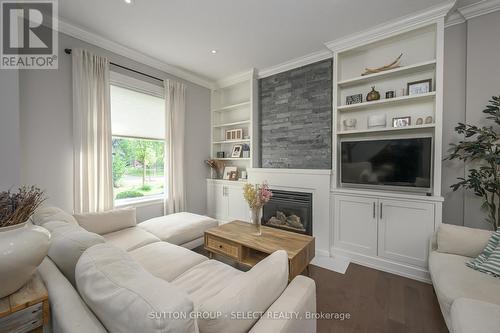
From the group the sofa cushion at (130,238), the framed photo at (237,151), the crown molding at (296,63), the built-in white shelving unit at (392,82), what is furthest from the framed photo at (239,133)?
the sofa cushion at (130,238)

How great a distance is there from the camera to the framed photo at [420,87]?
2.35 metres

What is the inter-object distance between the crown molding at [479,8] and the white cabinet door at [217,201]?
12.8 ft

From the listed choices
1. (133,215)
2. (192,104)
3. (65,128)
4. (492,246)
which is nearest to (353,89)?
(492,246)

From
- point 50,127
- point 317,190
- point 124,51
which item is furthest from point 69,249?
point 124,51

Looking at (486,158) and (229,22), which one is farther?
(229,22)

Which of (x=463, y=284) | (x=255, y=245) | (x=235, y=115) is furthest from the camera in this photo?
(x=235, y=115)

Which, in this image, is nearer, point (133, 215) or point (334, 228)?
point (133, 215)

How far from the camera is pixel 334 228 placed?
2830 mm

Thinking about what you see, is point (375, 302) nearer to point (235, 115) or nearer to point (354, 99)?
point (354, 99)

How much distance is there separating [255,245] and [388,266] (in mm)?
1637

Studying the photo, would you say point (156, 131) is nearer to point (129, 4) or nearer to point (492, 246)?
point (129, 4)

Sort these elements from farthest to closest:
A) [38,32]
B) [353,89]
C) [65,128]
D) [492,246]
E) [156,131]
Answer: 1. [156,131]
2. [353,89]
3. [65,128]
4. [38,32]
5. [492,246]

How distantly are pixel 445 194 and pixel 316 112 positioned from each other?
6.13ft

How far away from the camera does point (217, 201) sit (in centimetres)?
415
